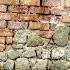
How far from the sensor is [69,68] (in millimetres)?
2684

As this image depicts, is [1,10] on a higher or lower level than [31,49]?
higher

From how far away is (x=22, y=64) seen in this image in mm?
2623

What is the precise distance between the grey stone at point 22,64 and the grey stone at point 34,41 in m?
0.22

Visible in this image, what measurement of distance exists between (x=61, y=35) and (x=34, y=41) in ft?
1.25

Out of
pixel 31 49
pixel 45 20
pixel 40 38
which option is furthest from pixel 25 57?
pixel 45 20

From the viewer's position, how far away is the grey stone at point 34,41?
8.64 feet

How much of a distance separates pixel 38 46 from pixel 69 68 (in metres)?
0.53

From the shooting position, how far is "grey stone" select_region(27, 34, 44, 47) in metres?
2.63

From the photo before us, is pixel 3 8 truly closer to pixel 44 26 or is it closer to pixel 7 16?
pixel 7 16

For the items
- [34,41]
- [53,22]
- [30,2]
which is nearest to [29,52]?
[34,41]

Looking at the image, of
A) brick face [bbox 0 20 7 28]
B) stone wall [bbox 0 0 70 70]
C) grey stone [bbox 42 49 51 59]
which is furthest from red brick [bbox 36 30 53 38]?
brick face [bbox 0 20 7 28]

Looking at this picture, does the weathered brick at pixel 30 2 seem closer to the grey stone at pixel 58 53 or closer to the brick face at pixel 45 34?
the brick face at pixel 45 34

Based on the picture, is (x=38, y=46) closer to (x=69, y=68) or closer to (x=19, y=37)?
(x=19, y=37)

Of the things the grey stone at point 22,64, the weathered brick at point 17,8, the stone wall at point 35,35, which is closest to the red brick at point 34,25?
the stone wall at point 35,35
